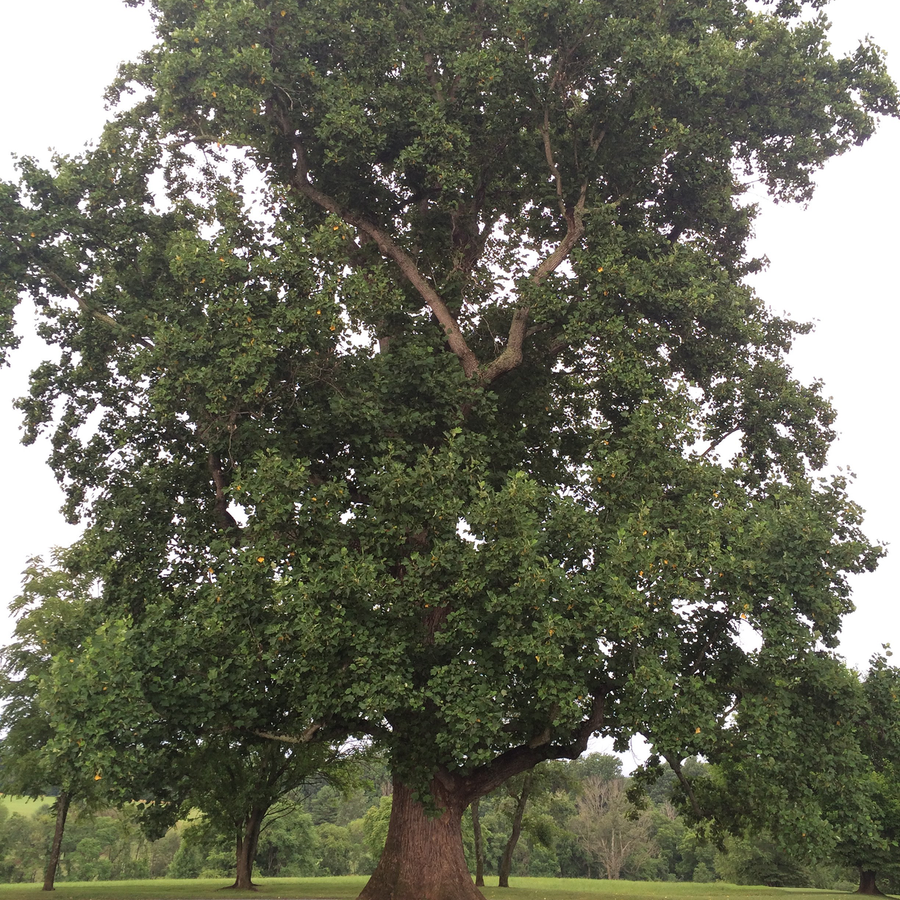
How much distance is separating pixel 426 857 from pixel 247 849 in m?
23.7

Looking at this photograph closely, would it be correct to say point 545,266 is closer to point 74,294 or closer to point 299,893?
point 74,294

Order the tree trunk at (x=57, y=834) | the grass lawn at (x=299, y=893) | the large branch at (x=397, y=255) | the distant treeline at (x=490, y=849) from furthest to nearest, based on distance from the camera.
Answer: the distant treeline at (x=490, y=849) < the tree trunk at (x=57, y=834) < the grass lawn at (x=299, y=893) < the large branch at (x=397, y=255)

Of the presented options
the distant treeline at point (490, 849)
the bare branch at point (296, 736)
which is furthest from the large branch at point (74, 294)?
the distant treeline at point (490, 849)

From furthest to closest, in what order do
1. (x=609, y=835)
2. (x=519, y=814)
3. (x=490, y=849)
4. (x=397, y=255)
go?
(x=609, y=835) → (x=490, y=849) → (x=519, y=814) → (x=397, y=255)

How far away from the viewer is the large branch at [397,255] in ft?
59.3

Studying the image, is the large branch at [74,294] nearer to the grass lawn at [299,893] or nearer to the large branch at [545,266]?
the large branch at [545,266]

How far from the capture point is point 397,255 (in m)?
19.5

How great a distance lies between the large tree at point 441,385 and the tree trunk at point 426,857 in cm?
7

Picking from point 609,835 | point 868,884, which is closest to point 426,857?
point 868,884

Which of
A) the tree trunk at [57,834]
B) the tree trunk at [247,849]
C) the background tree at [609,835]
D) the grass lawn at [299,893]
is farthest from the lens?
the background tree at [609,835]

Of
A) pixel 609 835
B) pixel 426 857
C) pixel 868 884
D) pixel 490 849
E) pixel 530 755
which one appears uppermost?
pixel 530 755

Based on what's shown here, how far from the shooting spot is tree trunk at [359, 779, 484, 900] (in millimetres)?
15523

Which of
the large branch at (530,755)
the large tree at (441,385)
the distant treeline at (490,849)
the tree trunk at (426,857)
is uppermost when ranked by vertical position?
the large tree at (441,385)

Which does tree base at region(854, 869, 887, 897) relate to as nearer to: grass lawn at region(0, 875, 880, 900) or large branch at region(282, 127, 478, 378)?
grass lawn at region(0, 875, 880, 900)
